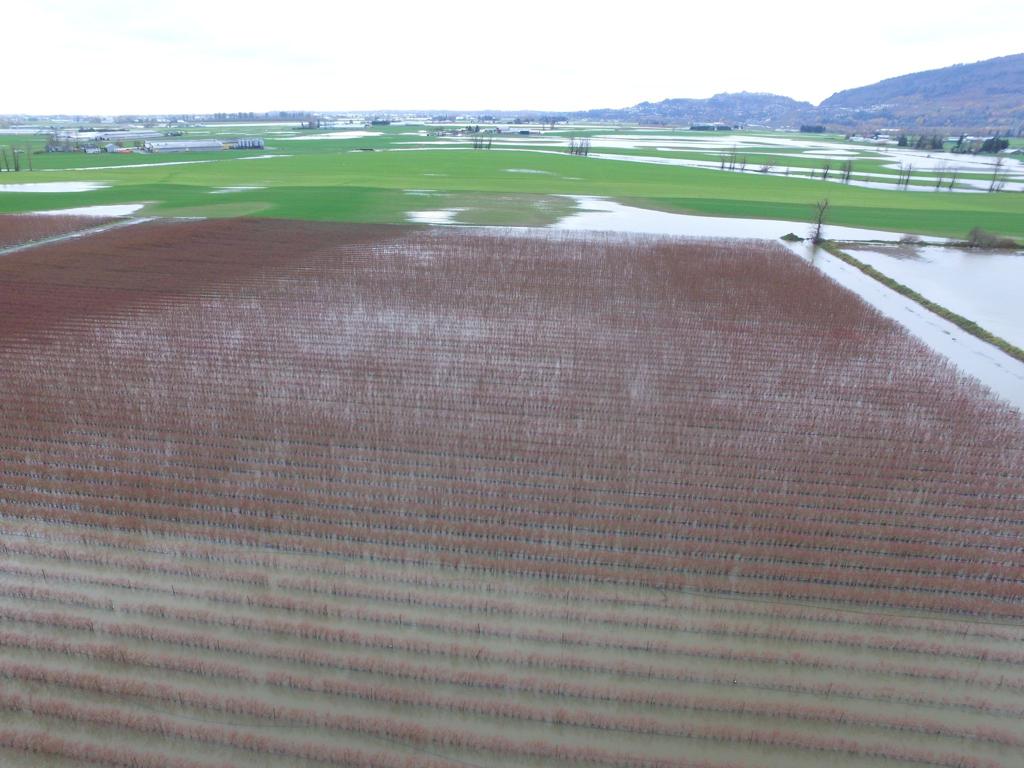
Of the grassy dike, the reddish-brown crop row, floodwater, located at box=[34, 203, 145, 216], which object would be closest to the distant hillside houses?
floodwater, located at box=[34, 203, 145, 216]

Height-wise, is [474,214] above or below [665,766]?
above

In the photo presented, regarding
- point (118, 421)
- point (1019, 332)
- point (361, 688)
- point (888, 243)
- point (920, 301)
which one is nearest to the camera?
point (361, 688)

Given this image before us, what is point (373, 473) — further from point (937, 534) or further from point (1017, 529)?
point (1017, 529)

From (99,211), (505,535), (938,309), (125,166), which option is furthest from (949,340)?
(125,166)

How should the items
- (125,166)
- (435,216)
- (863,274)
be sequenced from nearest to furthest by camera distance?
(863,274), (435,216), (125,166)

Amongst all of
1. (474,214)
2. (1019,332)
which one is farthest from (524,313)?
(474,214)

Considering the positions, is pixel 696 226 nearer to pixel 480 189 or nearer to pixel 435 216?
pixel 435 216

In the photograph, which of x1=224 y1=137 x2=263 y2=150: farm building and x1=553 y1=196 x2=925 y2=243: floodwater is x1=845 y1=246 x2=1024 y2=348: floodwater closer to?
x1=553 y1=196 x2=925 y2=243: floodwater

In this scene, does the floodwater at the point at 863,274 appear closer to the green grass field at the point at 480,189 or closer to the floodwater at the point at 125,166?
the green grass field at the point at 480,189
